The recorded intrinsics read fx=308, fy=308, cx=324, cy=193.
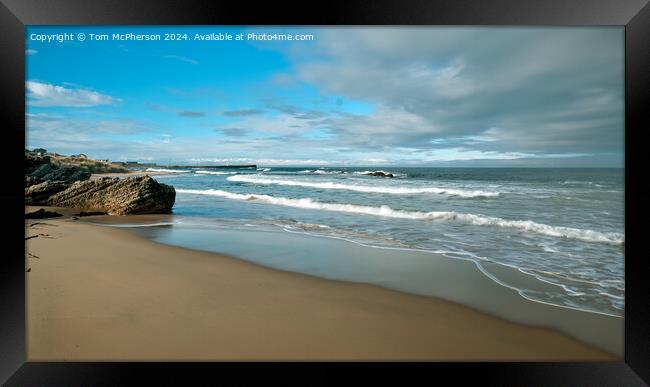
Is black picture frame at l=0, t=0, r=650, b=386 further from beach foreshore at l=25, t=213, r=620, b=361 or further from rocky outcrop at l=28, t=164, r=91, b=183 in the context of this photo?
rocky outcrop at l=28, t=164, r=91, b=183

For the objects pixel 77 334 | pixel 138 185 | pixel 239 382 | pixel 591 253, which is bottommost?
pixel 239 382

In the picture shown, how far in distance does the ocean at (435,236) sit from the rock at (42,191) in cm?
209

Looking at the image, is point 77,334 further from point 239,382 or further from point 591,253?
point 591,253

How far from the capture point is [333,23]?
1.89m

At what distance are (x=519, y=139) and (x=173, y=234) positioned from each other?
7334mm

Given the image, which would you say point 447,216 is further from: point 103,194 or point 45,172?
point 45,172

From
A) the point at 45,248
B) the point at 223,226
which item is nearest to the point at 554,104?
the point at 223,226

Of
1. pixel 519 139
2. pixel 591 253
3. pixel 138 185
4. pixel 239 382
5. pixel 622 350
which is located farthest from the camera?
pixel 519 139

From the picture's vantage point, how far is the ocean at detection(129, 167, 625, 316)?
2744 mm

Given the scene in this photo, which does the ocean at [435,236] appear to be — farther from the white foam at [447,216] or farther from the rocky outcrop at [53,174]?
the rocky outcrop at [53,174]

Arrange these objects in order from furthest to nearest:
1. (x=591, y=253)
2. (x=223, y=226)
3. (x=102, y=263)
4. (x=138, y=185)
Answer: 1. (x=138, y=185)
2. (x=223, y=226)
3. (x=591, y=253)
4. (x=102, y=263)

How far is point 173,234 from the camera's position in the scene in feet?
13.5

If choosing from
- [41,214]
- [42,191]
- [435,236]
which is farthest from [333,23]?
[42,191]

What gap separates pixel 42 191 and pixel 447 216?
7.42 meters
